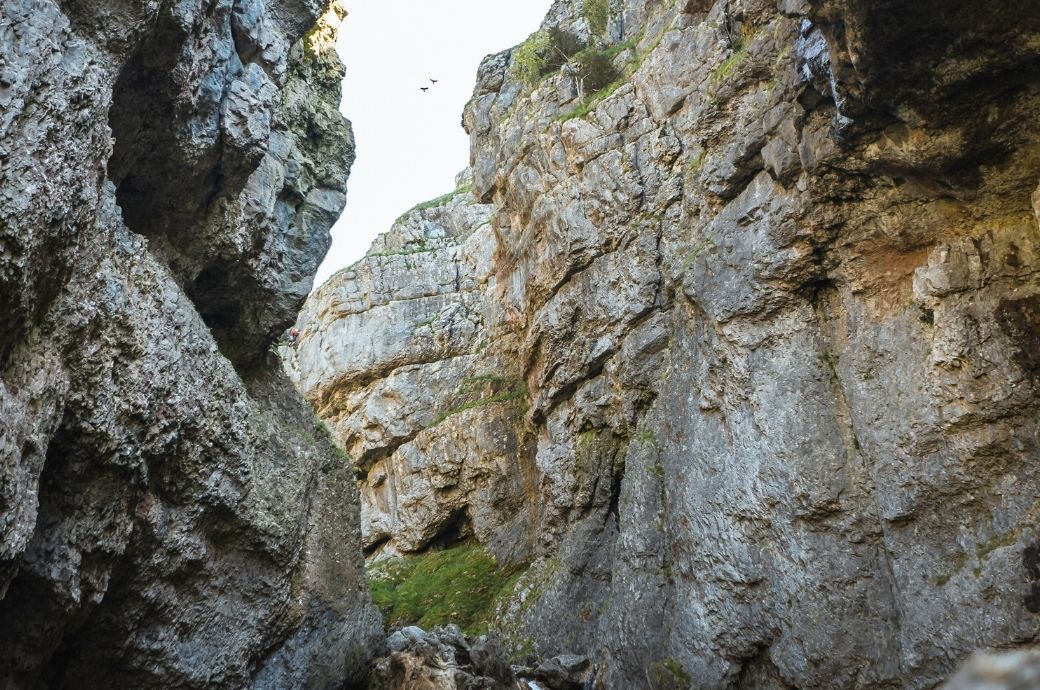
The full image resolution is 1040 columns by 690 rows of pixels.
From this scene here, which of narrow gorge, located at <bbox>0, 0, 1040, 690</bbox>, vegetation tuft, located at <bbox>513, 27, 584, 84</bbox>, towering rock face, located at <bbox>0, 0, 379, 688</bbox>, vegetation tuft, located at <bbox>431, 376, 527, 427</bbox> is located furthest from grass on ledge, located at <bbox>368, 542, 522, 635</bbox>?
vegetation tuft, located at <bbox>513, 27, 584, 84</bbox>

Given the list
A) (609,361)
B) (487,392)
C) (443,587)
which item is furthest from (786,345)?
(487,392)

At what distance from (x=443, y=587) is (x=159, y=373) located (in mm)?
18425

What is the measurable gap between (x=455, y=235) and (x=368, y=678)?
31.5 meters

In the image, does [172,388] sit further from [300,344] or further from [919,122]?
[300,344]

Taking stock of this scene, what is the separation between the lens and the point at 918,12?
11.5 meters

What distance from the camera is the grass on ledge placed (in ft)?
84.5

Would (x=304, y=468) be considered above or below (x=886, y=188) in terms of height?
below

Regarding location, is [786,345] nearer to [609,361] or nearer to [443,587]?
[609,361]

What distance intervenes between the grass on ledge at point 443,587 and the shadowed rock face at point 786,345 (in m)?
1.62

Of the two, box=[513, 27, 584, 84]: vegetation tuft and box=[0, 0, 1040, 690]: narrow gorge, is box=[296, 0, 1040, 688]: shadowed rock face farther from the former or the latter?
box=[513, 27, 584, 84]: vegetation tuft

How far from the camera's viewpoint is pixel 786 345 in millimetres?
17297

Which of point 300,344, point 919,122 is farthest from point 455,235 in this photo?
point 919,122

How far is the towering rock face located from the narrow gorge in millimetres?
57

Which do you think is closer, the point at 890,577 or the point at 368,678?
the point at 890,577
